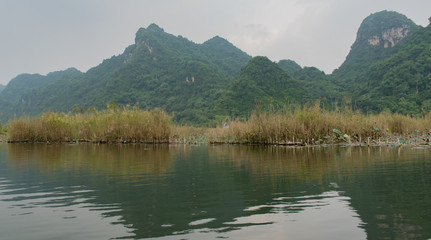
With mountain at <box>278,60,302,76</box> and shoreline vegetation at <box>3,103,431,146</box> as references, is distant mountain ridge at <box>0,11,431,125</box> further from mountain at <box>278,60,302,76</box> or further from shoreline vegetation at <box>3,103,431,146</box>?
shoreline vegetation at <box>3,103,431,146</box>

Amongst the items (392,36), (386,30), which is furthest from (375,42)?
(392,36)

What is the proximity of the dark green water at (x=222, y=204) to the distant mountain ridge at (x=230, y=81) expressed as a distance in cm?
3498

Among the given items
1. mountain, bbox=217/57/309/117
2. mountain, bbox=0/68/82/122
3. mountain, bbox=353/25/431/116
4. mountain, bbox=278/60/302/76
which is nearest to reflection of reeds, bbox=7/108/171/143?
mountain, bbox=217/57/309/117

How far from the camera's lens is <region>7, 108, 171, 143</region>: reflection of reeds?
730 inches

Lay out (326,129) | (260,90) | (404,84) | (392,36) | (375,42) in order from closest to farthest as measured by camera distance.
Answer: (326,129) < (404,84) < (260,90) < (392,36) < (375,42)

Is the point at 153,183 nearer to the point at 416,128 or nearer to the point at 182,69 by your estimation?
the point at 416,128

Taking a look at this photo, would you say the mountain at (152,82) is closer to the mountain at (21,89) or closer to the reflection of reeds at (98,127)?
the mountain at (21,89)

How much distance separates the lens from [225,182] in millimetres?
5609

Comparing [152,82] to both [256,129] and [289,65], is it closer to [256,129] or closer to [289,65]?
[289,65]

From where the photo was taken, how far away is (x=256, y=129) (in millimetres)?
15867

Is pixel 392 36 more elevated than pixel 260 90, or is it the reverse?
pixel 392 36

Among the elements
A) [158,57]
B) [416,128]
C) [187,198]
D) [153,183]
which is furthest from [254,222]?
[158,57]

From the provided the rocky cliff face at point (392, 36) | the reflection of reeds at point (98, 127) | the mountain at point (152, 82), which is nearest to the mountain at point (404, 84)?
the mountain at point (152, 82)

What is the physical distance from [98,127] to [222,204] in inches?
675
